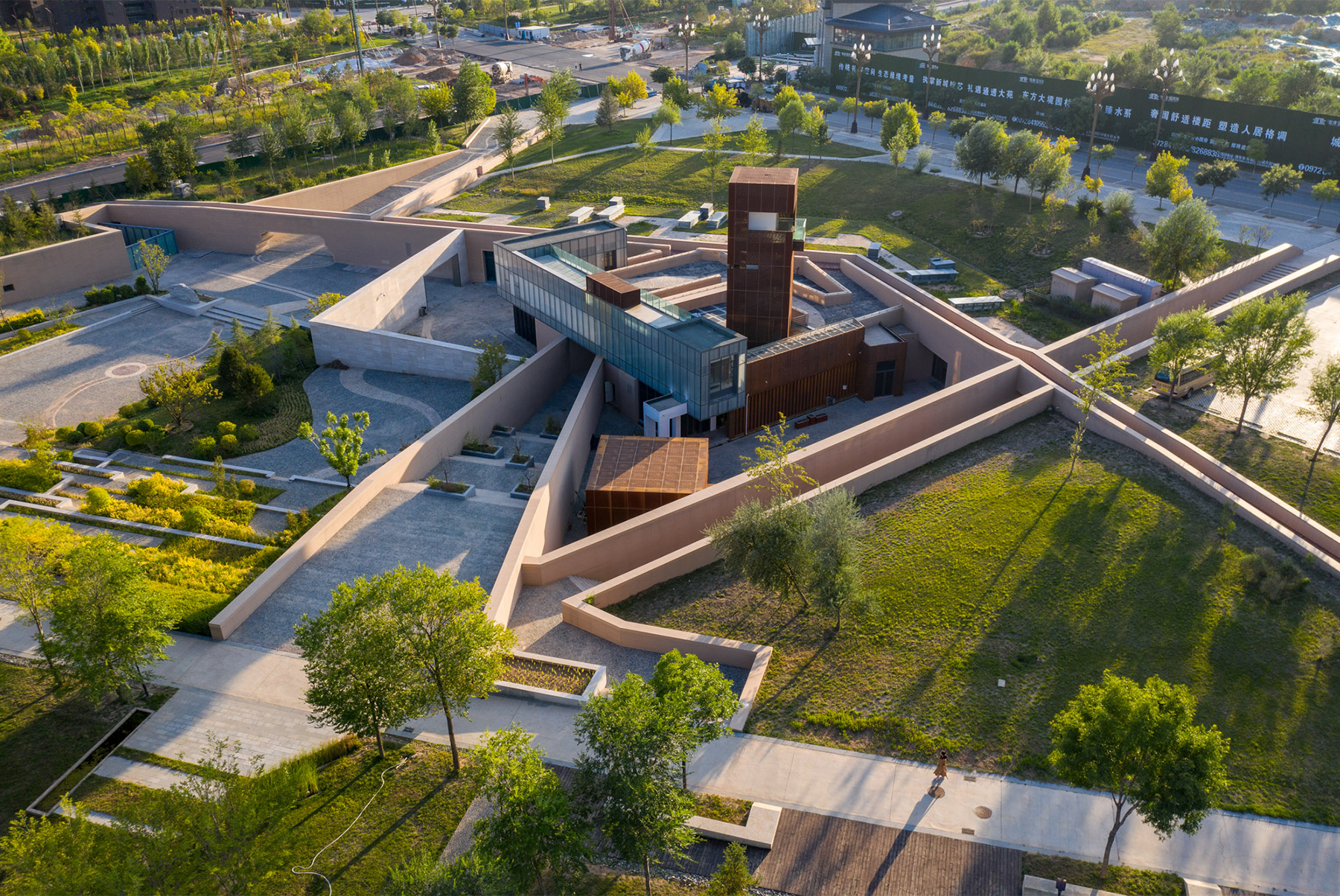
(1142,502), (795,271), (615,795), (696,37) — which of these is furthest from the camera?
(696,37)

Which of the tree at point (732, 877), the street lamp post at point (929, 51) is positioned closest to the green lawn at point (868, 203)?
the street lamp post at point (929, 51)

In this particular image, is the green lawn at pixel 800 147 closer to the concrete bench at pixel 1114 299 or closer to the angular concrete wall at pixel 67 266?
the concrete bench at pixel 1114 299

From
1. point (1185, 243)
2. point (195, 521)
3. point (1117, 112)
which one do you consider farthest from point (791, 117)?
point (195, 521)

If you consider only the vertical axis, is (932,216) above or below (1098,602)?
above

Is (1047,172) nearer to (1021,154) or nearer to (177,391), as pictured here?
(1021,154)

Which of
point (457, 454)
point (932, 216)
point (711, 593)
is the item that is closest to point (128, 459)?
point (457, 454)

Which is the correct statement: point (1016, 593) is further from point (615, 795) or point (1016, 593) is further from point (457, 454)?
point (457, 454)

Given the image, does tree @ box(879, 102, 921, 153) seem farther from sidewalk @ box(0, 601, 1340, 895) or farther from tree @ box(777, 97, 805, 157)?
sidewalk @ box(0, 601, 1340, 895)

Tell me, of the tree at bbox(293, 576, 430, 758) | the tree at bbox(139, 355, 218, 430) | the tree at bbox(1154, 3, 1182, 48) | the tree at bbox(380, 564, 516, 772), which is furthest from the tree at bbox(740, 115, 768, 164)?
the tree at bbox(1154, 3, 1182, 48)
